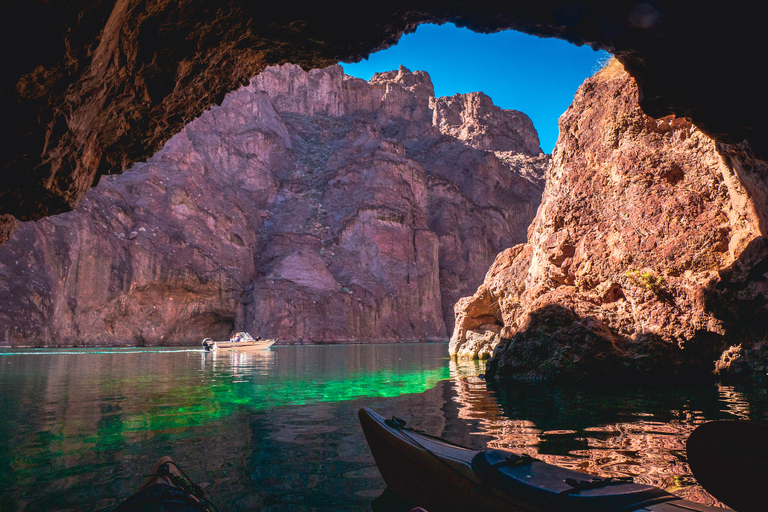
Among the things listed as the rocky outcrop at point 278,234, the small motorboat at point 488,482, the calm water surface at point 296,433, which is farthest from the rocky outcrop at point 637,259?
the rocky outcrop at point 278,234

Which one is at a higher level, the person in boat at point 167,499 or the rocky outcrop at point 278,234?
the rocky outcrop at point 278,234

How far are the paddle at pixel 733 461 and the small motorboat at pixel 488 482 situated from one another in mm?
263

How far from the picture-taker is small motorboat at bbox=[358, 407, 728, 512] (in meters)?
2.67

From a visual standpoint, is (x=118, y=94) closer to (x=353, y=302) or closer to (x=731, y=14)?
(x=731, y=14)

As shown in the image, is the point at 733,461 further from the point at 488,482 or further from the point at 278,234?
the point at 278,234

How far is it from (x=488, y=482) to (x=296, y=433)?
3841 mm

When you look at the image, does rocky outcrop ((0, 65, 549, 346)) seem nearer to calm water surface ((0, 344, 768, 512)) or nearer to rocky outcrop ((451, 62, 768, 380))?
calm water surface ((0, 344, 768, 512))

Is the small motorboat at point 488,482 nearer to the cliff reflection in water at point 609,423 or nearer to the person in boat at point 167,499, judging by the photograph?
the cliff reflection in water at point 609,423

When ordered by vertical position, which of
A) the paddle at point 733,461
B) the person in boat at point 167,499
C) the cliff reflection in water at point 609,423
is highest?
the paddle at point 733,461

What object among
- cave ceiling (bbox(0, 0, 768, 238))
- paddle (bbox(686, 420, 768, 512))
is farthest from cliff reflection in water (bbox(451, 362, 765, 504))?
cave ceiling (bbox(0, 0, 768, 238))

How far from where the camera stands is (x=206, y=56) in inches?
285

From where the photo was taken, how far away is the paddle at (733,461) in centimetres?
263

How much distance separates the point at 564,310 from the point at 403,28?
8375 mm

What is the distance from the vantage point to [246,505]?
12.1ft
